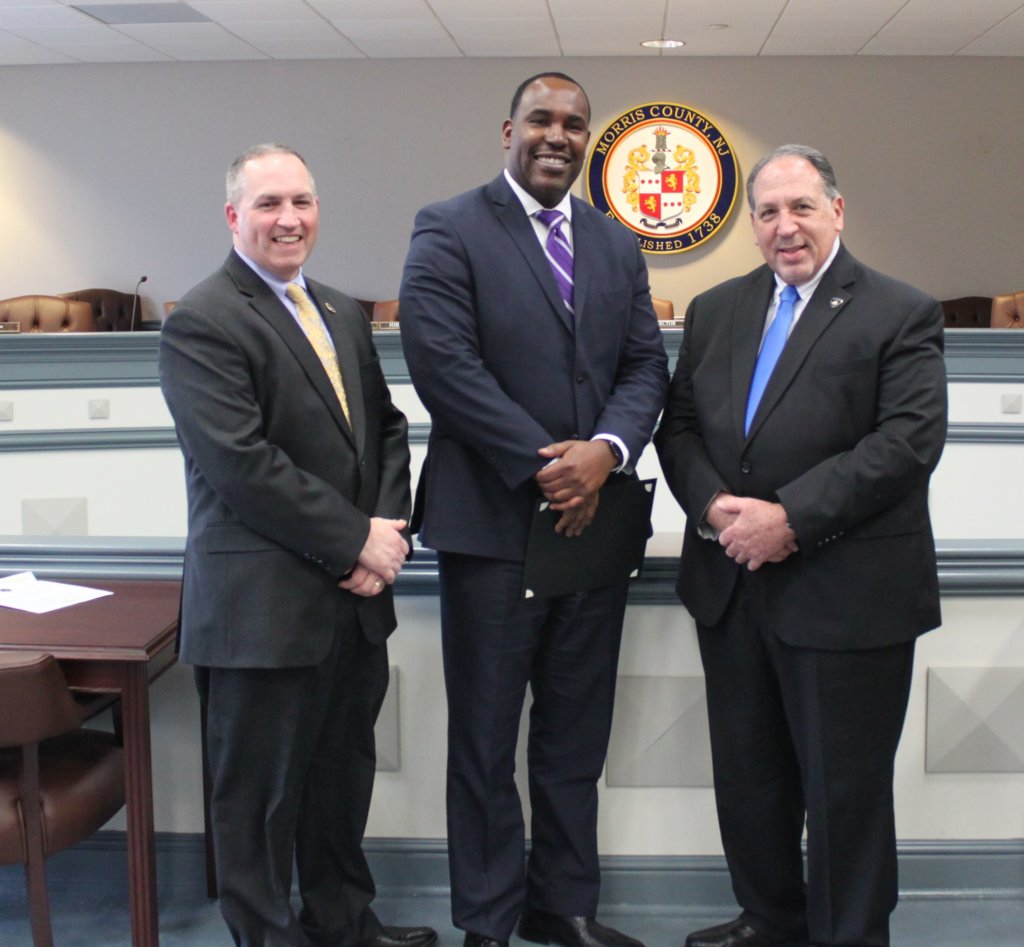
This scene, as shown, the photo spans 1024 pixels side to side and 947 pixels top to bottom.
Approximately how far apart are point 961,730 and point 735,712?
1.85ft

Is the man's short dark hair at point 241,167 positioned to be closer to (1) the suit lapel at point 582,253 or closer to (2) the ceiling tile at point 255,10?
(1) the suit lapel at point 582,253

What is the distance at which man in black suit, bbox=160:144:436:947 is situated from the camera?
167 centimetres

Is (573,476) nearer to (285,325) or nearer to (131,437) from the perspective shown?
(285,325)

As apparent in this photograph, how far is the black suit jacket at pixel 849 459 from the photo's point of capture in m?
1.69

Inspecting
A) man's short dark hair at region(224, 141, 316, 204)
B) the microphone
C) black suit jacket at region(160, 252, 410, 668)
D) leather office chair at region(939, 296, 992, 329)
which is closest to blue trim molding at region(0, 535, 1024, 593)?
black suit jacket at region(160, 252, 410, 668)

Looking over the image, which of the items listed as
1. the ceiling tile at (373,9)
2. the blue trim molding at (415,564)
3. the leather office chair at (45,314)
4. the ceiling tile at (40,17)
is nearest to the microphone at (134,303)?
the leather office chair at (45,314)

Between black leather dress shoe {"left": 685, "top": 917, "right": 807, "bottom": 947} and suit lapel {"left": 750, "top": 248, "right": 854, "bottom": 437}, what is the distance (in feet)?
3.02

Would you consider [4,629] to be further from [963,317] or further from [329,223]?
[963,317]

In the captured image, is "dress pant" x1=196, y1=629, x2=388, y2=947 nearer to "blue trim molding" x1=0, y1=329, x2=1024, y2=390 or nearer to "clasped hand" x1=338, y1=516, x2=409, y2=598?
"clasped hand" x1=338, y1=516, x2=409, y2=598

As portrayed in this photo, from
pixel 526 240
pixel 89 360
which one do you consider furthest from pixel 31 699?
pixel 89 360

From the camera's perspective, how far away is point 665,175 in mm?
8273

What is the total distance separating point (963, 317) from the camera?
26.4 ft

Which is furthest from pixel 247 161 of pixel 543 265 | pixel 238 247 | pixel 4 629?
pixel 4 629

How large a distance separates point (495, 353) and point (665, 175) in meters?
6.83
